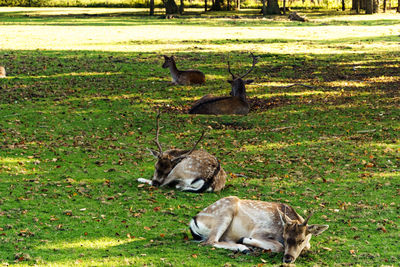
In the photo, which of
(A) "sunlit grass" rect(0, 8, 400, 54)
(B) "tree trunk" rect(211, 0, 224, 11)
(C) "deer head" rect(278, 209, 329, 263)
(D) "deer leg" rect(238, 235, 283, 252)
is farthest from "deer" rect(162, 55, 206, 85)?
(B) "tree trunk" rect(211, 0, 224, 11)

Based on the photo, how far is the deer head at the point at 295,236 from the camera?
18.4 feet

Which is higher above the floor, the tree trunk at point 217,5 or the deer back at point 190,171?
the tree trunk at point 217,5

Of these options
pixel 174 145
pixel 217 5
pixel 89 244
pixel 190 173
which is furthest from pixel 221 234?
pixel 217 5

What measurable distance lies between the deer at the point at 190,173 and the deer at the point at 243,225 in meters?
1.72

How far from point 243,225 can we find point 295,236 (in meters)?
0.85

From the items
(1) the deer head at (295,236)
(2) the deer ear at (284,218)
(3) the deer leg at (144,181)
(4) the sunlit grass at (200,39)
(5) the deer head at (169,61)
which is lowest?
(3) the deer leg at (144,181)

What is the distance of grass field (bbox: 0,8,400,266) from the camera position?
615 centimetres

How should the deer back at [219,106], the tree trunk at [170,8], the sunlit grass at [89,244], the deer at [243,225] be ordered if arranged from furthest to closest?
the tree trunk at [170,8], the deer back at [219,106], the deer at [243,225], the sunlit grass at [89,244]

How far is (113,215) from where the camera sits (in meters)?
7.16

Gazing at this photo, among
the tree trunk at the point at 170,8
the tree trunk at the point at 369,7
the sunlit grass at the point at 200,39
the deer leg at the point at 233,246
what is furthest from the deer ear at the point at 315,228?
the tree trunk at the point at 369,7

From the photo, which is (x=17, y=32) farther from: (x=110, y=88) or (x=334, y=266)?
(x=334, y=266)

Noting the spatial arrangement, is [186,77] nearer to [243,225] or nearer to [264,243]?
[243,225]

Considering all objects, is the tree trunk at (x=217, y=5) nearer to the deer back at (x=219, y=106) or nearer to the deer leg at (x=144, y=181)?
the deer back at (x=219, y=106)

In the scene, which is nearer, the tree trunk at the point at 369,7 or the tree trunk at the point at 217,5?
the tree trunk at the point at 369,7
